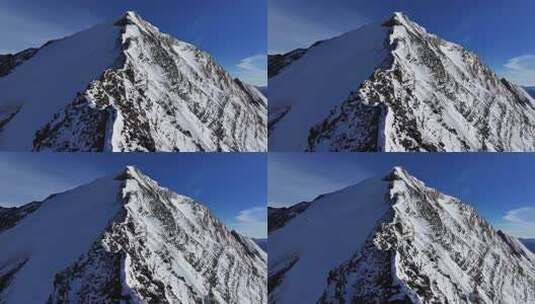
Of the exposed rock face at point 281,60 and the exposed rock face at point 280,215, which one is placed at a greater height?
the exposed rock face at point 281,60

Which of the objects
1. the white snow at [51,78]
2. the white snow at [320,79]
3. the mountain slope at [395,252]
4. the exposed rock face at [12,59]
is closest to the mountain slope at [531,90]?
the mountain slope at [395,252]

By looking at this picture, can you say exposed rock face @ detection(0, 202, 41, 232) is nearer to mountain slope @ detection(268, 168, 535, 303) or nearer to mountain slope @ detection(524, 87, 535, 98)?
mountain slope @ detection(268, 168, 535, 303)

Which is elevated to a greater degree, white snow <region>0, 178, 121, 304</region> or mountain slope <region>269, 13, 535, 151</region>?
mountain slope <region>269, 13, 535, 151</region>

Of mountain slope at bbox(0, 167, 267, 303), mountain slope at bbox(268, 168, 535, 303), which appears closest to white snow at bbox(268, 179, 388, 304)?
mountain slope at bbox(268, 168, 535, 303)

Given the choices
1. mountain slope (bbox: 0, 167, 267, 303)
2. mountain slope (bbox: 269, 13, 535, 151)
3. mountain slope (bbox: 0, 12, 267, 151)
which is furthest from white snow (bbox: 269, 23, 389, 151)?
mountain slope (bbox: 0, 167, 267, 303)

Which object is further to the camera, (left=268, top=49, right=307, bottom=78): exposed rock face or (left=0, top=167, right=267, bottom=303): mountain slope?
(left=268, top=49, right=307, bottom=78): exposed rock face

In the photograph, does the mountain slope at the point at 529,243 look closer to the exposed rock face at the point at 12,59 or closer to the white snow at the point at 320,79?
the white snow at the point at 320,79

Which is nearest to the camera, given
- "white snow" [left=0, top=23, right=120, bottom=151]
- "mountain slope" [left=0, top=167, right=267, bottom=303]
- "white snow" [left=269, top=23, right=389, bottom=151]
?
"mountain slope" [left=0, top=167, right=267, bottom=303]

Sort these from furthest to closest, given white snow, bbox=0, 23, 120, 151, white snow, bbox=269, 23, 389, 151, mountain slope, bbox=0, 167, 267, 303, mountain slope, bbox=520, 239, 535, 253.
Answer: mountain slope, bbox=520, 239, 535, 253, white snow, bbox=269, 23, 389, 151, white snow, bbox=0, 23, 120, 151, mountain slope, bbox=0, 167, 267, 303
